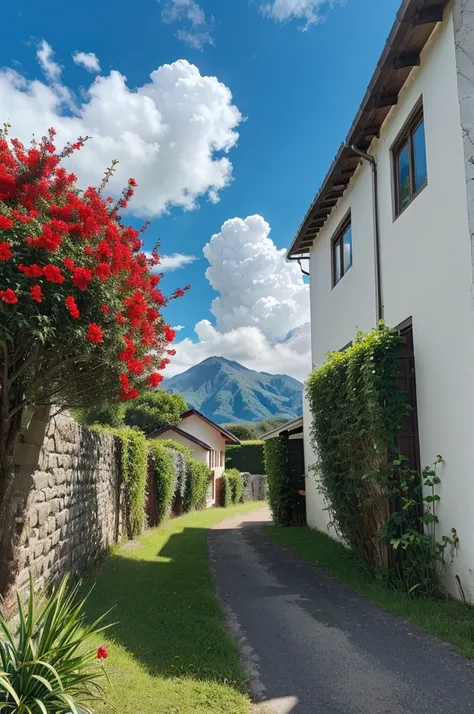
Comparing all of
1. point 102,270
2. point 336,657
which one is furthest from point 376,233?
point 336,657

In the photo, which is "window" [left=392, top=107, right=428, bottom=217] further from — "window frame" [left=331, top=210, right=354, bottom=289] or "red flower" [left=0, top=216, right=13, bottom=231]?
"red flower" [left=0, top=216, right=13, bottom=231]

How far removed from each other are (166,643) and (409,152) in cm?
697

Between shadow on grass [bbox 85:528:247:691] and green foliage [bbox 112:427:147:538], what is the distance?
1888 mm

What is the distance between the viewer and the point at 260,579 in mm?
7559

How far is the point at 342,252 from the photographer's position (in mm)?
11172

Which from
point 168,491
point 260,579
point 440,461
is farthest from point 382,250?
point 168,491

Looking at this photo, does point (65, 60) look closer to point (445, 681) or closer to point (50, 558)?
point (50, 558)

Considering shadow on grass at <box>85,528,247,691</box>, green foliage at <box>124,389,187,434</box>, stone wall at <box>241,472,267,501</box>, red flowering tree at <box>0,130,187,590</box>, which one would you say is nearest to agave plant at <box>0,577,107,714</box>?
shadow on grass at <box>85,528,247,691</box>

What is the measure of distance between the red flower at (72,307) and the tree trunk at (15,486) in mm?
1531

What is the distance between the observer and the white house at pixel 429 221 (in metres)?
5.42

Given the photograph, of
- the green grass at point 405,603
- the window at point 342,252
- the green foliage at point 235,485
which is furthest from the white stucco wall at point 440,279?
the green foliage at point 235,485

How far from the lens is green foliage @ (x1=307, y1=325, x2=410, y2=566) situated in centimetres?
615

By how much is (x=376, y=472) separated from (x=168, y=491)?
11386 mm

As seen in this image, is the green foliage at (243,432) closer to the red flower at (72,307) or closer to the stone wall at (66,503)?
the stone wall at (66,503)
